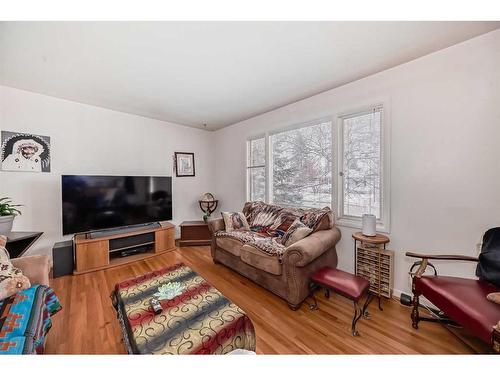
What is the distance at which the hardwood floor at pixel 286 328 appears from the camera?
1.37 m

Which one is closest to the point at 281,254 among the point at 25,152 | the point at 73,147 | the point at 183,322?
the point at 183,322

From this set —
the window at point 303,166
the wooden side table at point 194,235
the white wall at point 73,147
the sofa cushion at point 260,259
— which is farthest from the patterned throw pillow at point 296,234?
the white wall at point 73,147

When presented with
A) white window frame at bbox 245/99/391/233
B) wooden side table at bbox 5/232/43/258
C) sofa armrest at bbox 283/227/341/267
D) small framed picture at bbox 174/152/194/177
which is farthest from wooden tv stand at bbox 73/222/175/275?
sofa armrest at bbox 283/227/341/267

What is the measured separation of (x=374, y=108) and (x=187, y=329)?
2.68 metres

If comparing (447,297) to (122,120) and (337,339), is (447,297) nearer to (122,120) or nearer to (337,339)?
(337,339)

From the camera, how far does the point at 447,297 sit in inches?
49.8

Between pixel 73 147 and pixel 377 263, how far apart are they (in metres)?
4.32

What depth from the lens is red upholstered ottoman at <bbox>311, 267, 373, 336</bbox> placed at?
4.88 ft

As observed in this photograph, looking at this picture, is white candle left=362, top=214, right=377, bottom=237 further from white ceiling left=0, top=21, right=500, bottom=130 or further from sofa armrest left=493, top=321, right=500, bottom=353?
white ceiling left=0, top=21, right=500, bottom=130

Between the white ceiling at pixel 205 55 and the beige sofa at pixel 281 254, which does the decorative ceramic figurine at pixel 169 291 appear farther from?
the white ceiling at pixel 205 55

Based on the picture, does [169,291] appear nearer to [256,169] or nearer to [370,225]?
[370,225]

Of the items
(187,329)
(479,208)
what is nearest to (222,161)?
(187,329)

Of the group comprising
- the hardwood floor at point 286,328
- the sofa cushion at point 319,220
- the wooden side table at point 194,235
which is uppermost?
the sofa cushion at point 319,220
